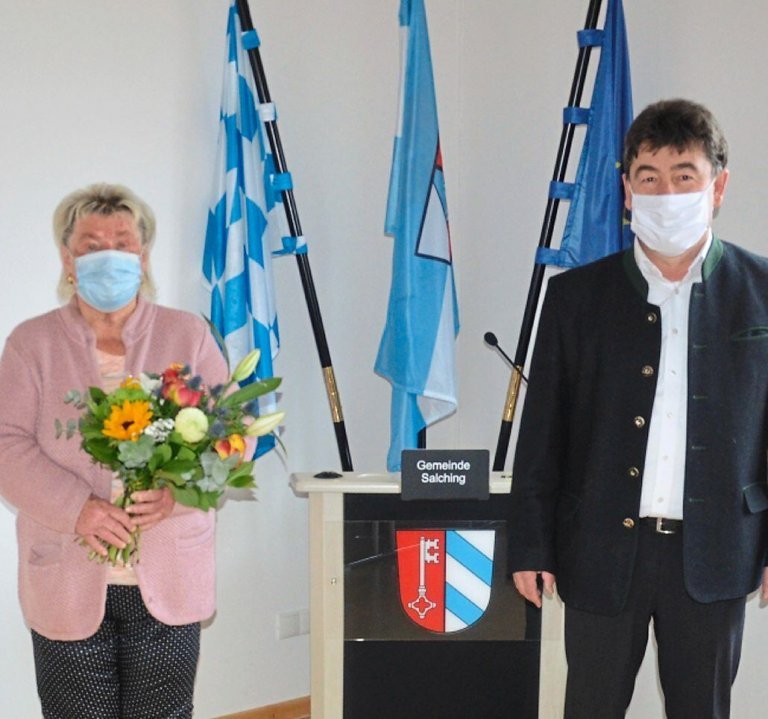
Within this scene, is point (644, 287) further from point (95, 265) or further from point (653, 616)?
point (95, 265)

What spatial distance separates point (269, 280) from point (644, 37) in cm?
135

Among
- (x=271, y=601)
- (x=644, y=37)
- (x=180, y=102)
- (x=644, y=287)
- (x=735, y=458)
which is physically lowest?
(x=271, y=601)

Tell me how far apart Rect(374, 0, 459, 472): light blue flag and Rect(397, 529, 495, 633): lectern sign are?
0.48m

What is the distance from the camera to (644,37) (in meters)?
3.17

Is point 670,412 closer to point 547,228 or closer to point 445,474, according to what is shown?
point 445,474

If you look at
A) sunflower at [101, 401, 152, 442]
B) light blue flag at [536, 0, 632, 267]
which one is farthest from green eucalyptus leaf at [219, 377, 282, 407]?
light blue flag at [536, 0, 632, 267]

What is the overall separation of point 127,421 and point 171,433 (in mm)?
80

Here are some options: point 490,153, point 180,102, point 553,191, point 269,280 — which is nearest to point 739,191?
point 553,191

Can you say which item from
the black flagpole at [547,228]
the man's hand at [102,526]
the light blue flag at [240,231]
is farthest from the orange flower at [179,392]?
the black flagpole at [547,228]

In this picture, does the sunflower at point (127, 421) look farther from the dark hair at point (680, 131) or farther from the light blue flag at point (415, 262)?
the light blue flag at point (415, 262)

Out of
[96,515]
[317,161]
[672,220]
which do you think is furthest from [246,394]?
[317,161]

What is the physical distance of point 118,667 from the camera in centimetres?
212

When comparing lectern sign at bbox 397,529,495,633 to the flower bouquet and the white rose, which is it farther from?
the white rose

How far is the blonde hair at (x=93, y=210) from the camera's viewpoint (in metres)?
2.17
